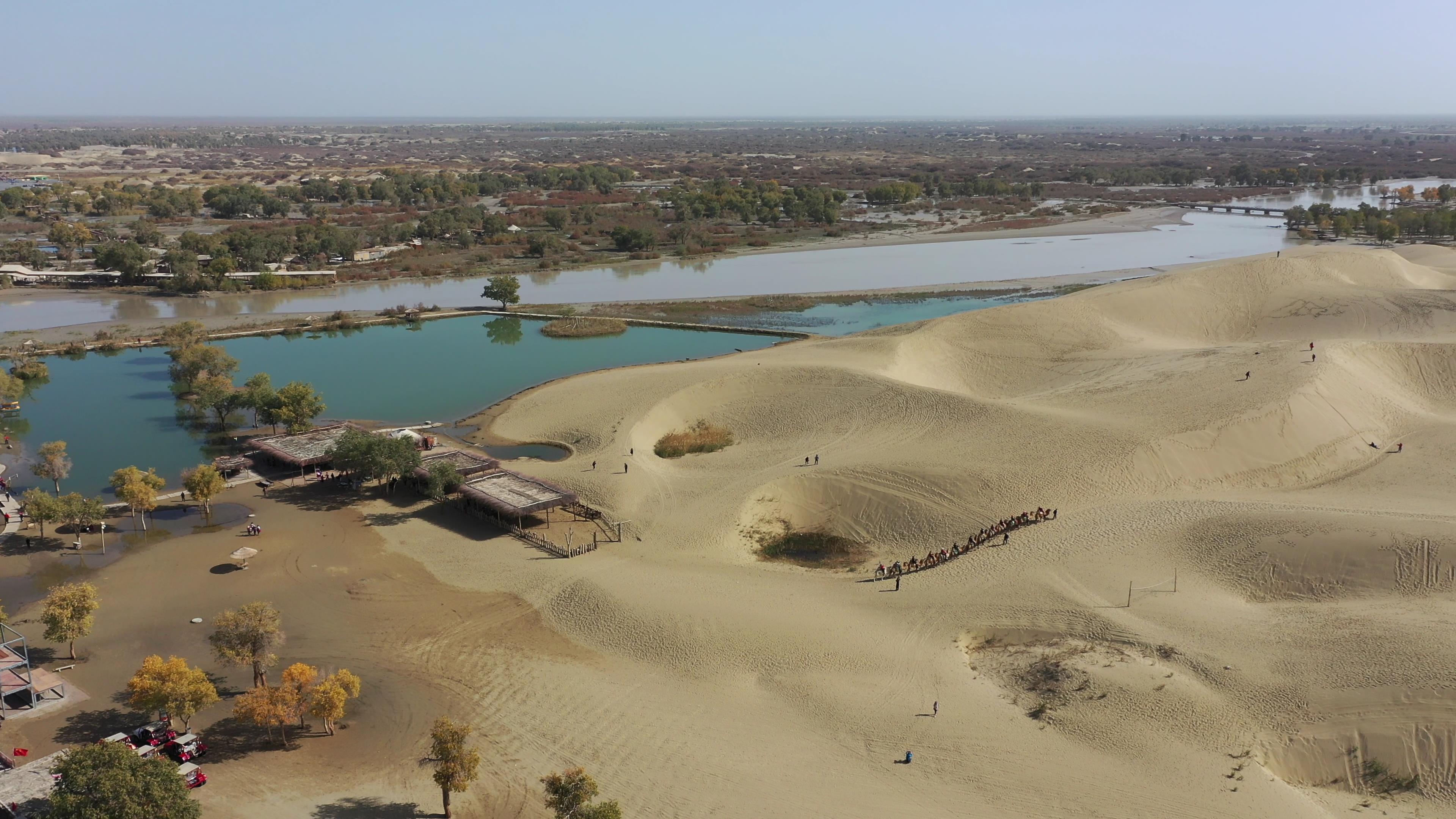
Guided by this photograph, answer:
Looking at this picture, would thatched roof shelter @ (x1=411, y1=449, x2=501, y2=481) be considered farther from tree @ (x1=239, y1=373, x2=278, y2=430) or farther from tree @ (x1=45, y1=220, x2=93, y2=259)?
tree @ (x1=45, y1=220, x2=93, y2=259)

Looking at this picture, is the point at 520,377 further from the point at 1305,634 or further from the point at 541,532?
the point at 1305,634

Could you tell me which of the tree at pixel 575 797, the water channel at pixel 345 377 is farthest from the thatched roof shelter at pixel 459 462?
the tree at pixel 575 797

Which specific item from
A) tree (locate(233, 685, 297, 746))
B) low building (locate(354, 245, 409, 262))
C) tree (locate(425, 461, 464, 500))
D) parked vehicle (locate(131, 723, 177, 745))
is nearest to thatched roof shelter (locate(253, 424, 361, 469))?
tree (locate(425, 461, 464, 500))

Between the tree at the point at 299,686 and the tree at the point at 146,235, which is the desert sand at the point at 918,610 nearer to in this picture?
the tree at the point at 299,686

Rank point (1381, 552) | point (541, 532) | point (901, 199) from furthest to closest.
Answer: point (901, 199) → point (541, 532) → point (1381, 552)

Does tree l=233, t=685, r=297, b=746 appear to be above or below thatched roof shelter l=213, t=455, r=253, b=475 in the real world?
below

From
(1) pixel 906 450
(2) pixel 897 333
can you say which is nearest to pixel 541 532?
(1) pixel 906 450
